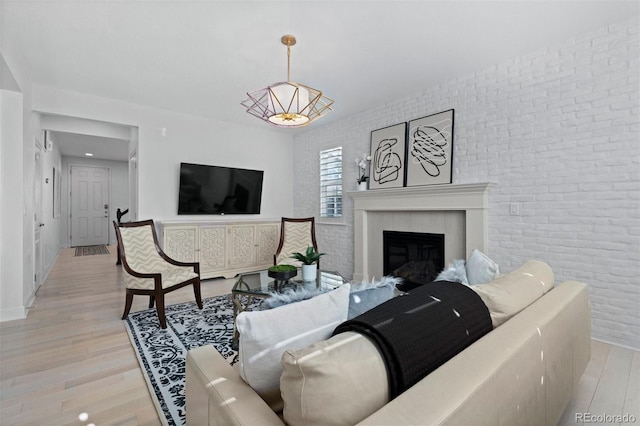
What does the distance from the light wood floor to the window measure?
3031 millimetres

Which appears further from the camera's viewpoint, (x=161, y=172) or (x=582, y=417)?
(x=161, y=172)

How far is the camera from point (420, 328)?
2.97 feet

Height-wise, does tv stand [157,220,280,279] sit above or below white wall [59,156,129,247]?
below

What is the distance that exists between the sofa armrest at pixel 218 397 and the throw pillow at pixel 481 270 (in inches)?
55.6

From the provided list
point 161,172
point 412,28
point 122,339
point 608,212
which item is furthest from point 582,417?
point 161,172

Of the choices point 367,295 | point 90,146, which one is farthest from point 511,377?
point 90,146

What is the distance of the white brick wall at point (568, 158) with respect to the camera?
2.41m

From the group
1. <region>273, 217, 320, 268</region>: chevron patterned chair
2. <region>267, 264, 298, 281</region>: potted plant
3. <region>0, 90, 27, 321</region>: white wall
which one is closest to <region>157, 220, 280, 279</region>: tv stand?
<region>273, 217, 320, 268</region>: chevron patterned chair

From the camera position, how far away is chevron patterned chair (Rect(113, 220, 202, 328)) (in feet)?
9.39

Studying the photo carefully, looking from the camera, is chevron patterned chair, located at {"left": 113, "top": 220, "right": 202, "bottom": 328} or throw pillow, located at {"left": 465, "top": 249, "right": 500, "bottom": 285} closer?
throw pillow, located at {"left": 465, "top": 249, "right": 500, "bottom": 285}

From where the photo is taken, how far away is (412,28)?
2.53 m

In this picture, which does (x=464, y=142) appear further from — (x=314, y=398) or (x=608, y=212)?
(x=314, y=398)

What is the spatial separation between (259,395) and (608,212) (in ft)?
9.90

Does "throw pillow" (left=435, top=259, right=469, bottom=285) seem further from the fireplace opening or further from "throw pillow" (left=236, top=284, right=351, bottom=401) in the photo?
the fireplace opening
